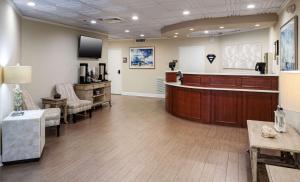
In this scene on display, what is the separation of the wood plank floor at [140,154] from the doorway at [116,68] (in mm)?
5576

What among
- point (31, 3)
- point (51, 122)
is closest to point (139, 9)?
point (31, 3)

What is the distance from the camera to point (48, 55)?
239 inches

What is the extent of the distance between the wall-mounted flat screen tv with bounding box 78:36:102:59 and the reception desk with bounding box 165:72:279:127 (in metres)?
3.26

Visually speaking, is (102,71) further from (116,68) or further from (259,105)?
(259,105)

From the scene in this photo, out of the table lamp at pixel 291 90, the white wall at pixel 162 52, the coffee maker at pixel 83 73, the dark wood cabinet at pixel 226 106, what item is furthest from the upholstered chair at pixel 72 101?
the table lamp at pixel 291 90

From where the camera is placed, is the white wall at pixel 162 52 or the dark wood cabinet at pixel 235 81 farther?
the white wall at pixel 162 52

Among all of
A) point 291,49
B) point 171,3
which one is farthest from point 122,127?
point 291,49

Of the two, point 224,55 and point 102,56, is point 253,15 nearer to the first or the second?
point 224,55

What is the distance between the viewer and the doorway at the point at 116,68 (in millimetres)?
11070

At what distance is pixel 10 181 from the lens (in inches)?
111

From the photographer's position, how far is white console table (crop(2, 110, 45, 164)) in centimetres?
327

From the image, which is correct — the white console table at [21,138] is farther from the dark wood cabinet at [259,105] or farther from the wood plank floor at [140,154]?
the dark wood cabinet at [259,105]

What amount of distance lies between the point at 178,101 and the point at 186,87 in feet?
1.87

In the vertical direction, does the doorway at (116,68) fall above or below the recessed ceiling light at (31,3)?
below
